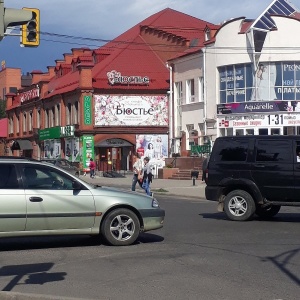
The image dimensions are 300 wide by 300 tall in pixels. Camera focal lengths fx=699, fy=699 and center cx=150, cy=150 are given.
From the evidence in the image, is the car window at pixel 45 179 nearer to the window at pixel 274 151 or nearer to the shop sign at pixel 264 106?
the window at pixel 274 151

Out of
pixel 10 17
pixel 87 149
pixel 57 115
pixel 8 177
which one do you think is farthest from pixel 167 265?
pixel 57 115

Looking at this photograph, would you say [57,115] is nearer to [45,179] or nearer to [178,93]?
[178,93]

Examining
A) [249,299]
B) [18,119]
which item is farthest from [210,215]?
[18,119]

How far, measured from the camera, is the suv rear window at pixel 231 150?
16.6 metres

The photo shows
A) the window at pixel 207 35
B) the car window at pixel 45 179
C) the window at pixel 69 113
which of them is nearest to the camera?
the car window at pixel 45 179

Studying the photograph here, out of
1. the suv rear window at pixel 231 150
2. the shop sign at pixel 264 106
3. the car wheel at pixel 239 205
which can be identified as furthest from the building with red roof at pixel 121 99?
the car wheel at pixel 239 205

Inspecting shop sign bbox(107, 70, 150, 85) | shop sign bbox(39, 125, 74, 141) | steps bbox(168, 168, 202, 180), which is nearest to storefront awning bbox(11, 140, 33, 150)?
shop sign bbox(39, 125, 74, 141)

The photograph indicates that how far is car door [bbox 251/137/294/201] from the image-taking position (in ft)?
52.4

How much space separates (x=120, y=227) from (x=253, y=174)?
17.0ft

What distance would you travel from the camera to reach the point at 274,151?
16.3 m

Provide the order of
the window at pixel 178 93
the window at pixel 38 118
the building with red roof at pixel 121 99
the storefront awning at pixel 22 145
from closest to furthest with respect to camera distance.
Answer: the window at pixel 178 93 < the building with red roof at pixel 121 99 < the window at pixel 38 118 < the storefront awning at pixel 22 145

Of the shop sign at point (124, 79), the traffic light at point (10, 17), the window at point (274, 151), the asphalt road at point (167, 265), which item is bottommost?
the asphalt road at point (167, 265)

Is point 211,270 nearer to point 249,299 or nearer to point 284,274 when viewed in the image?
point 284,274

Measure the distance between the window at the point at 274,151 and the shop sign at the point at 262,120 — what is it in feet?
89.2
